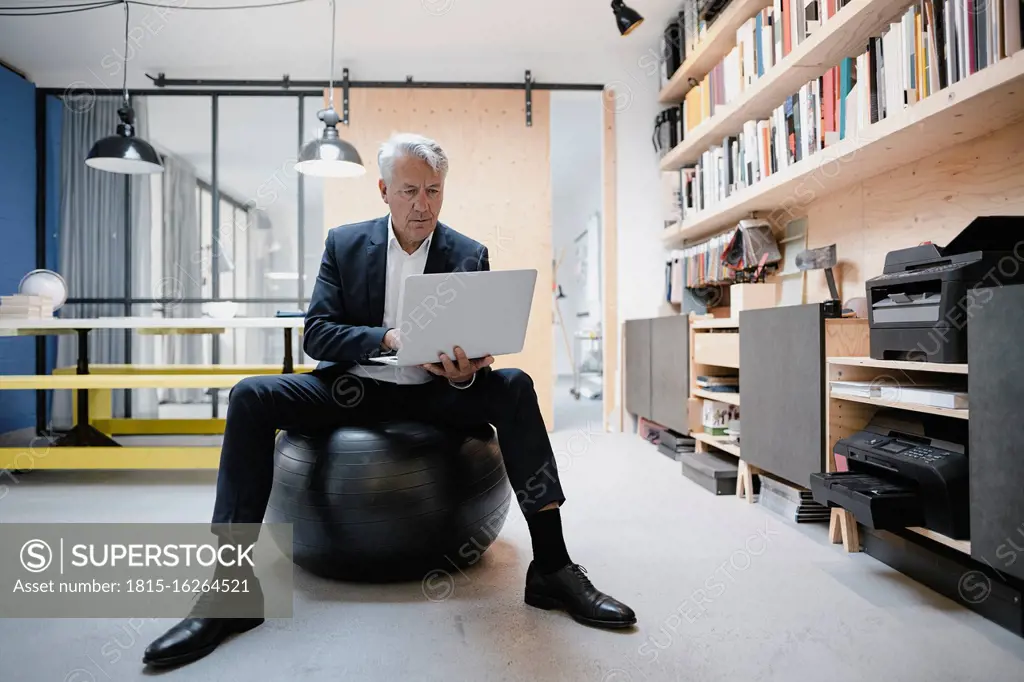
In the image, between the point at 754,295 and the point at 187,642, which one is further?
the point at 754,295

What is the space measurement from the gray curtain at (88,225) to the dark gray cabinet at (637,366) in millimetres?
3638

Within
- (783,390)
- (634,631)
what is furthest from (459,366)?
(783,390)

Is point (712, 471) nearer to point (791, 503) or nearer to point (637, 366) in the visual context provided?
point (791, 503)

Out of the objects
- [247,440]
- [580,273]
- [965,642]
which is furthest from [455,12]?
[580,273]

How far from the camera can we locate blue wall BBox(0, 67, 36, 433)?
4035mm

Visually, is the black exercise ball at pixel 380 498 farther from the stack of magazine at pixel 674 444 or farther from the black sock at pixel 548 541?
the stack of magazine at pixel 674 444

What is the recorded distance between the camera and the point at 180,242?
4.75m

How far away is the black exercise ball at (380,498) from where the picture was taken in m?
1.51

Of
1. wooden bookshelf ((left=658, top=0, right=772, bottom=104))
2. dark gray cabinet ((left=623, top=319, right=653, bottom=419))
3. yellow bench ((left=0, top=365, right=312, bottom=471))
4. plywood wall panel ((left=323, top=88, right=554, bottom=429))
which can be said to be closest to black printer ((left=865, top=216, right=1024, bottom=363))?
wooden bookshelf ((left=658, top=0, right=772, bottom=104))

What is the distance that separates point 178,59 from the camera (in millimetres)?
4301

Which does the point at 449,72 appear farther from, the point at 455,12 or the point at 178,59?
the point at 178,59

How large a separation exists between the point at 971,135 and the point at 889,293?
673 millimetres

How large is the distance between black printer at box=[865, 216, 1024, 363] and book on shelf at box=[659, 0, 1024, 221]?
47 centimetres

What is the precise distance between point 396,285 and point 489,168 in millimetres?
2846
